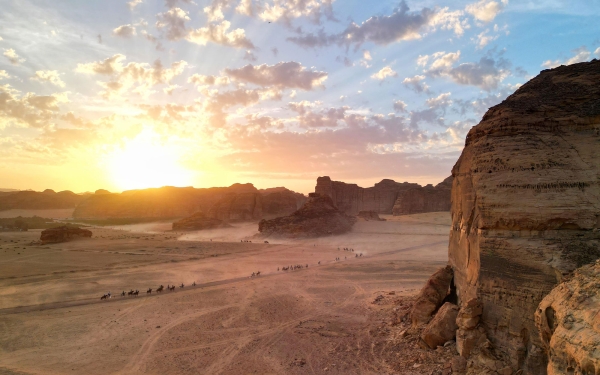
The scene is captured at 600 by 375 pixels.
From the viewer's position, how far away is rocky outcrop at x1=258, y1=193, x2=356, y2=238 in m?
45.1

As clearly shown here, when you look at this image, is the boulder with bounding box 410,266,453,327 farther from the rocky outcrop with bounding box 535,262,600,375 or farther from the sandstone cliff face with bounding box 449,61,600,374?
the rocky outcrop with bounding box 535,262,600,375

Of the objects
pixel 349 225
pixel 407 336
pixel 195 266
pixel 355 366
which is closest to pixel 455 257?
pixel 407 336

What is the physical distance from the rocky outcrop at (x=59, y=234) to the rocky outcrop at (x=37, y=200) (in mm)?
63192

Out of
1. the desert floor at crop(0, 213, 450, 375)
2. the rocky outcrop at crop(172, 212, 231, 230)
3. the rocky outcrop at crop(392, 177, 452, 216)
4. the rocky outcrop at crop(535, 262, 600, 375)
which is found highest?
the rocky outcrop at crop(392, 177, 452, 216)

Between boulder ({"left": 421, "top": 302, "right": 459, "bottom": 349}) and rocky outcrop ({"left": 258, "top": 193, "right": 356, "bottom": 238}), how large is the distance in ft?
117

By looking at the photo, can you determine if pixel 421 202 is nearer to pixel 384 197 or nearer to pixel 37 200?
pixel 384 197

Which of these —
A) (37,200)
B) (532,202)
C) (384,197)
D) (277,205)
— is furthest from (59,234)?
(37,200)

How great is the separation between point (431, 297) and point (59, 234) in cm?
4330

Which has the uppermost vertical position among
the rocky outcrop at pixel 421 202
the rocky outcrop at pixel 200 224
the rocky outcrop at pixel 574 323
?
the rocky outcrop at pixel 421 202

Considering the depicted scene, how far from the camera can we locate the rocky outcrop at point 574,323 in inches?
156

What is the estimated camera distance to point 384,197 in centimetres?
7238

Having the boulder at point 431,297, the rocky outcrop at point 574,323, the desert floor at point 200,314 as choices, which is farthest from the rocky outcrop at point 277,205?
the rocky outcrop at point 574,323

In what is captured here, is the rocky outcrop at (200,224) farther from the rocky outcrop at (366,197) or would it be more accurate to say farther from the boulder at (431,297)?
the boulder at (431,297)

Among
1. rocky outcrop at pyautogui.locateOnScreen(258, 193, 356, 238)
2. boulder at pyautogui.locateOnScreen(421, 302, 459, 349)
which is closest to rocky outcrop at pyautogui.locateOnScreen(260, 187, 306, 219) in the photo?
rocky outcrop at pyautogui.locateOnScreen(258, 193, 356, 238)
